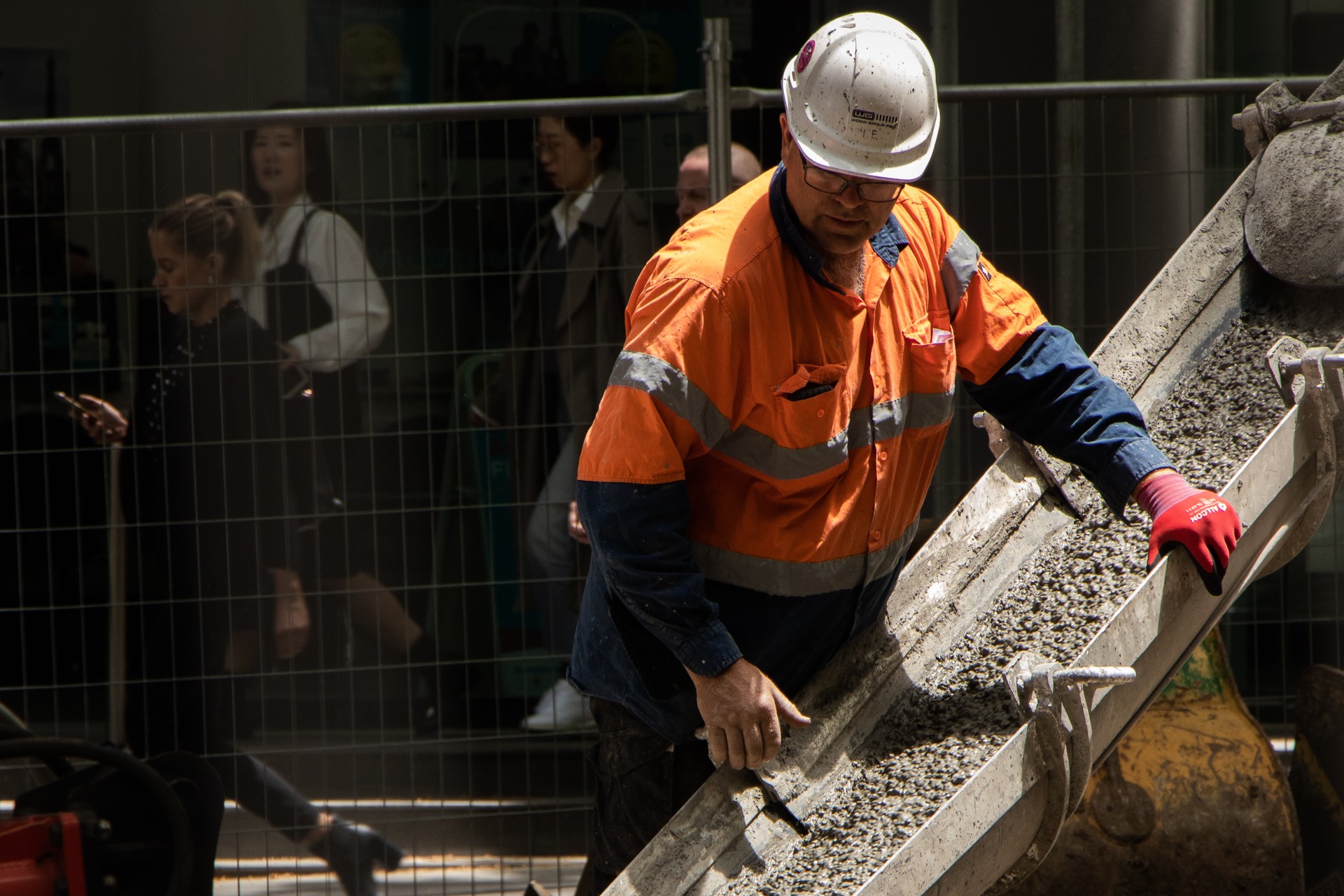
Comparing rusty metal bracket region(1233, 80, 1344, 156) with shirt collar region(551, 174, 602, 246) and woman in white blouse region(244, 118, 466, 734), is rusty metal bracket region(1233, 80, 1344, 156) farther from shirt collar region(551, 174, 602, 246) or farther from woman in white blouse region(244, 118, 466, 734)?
woman in white blouse region(244, 118, 466, 734)

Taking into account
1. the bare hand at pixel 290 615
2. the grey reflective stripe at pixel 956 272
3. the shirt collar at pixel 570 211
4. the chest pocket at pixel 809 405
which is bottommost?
the bare hand at pixel 290 615

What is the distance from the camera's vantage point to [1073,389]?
2.47 m

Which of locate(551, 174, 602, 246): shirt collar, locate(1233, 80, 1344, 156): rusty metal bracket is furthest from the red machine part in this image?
locate(1233, 80, 1344, 156): rusty metal bracket

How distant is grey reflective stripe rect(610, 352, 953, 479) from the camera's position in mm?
2178

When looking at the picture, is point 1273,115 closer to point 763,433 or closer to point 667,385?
point 763,433

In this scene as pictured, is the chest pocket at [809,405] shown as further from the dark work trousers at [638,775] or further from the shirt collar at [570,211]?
the shirt collar at [570,211]

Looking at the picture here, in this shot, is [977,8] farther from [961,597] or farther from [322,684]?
[322,684]

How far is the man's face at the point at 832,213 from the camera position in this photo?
7.44 ft

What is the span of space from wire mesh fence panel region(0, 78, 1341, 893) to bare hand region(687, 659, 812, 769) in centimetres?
166

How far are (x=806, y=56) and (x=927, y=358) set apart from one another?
567 mm

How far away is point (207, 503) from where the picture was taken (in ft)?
12.3

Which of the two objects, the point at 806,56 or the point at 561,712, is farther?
the point at 561,712

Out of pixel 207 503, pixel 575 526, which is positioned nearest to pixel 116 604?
pixel 207 503

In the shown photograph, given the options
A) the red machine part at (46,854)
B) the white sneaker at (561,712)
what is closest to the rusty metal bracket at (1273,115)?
the white sneaker at (561,712)
